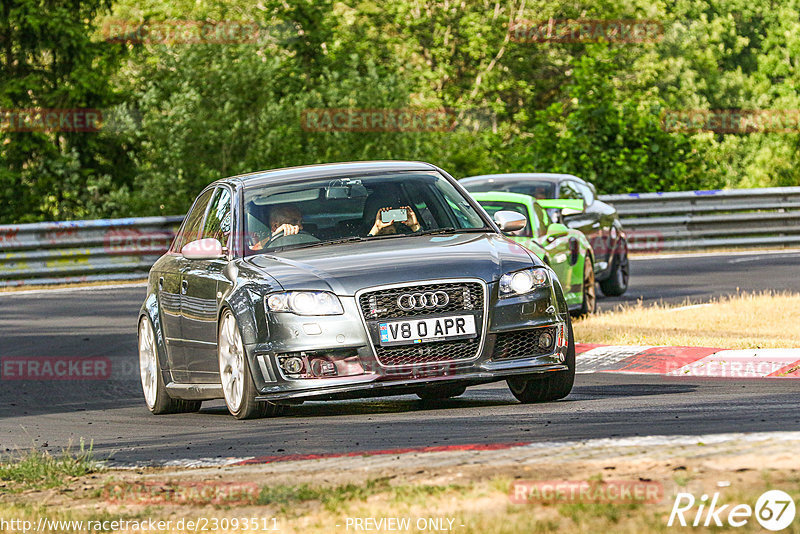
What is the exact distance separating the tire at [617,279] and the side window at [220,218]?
10.3m

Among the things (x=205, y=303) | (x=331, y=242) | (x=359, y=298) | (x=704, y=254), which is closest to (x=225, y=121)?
(x=704, y=254)

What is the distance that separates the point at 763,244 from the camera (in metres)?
29.7

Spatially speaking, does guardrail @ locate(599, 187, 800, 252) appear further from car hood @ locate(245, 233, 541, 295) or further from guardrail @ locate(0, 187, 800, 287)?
car hood @ locate(245, 233, 541, 295)

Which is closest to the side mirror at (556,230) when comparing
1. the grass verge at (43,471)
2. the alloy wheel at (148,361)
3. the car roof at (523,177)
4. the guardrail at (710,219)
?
the car roof at (523,177)

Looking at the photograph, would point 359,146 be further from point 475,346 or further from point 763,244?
point 475,346

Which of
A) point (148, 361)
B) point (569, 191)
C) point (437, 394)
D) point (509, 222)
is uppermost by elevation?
point (509, 222)

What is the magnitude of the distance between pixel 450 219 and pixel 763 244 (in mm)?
20688

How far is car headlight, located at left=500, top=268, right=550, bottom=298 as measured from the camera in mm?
8844

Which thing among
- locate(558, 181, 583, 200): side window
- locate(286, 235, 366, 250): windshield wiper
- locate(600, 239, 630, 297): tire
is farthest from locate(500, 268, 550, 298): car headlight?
locate(600, 239, 630, 297): tire

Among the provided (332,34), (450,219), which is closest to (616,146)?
(332,34)

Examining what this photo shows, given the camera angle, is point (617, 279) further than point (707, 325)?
Yes

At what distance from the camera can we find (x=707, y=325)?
14562 millimetres

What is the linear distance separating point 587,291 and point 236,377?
28.0 ft

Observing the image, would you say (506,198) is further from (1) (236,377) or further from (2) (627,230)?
(2) (627,230)
